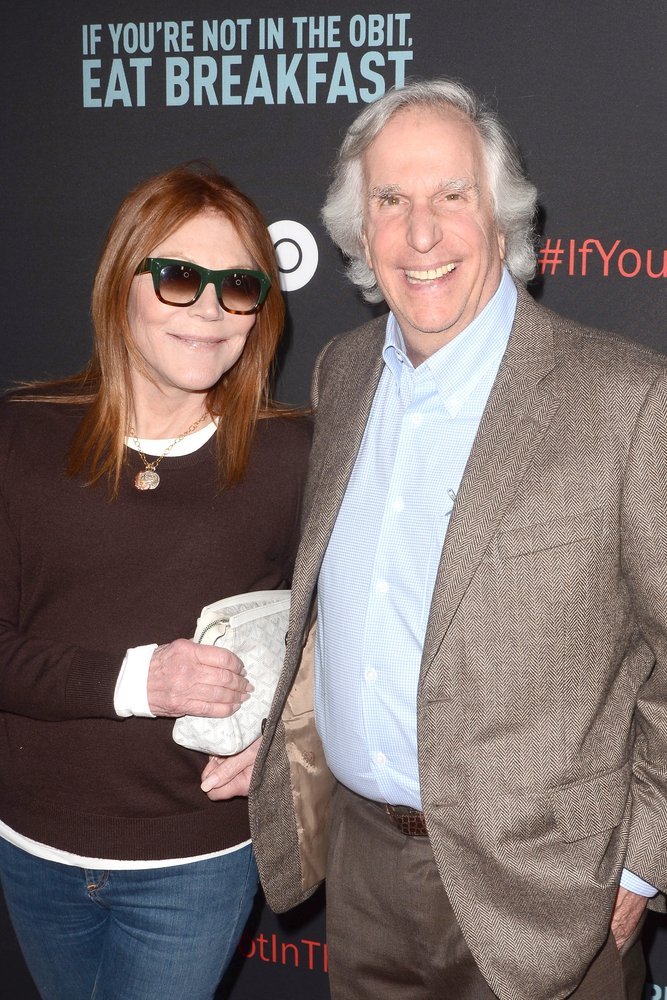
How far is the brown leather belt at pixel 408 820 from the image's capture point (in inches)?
75.7

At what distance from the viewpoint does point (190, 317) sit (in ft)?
6.53

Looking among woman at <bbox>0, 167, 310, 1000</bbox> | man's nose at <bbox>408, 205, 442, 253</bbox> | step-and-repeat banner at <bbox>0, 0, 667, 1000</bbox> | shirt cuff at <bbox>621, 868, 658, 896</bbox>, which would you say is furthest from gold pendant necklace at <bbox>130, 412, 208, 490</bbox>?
shirt cuff at <bbox>621, 868, 658, 896</bbox>

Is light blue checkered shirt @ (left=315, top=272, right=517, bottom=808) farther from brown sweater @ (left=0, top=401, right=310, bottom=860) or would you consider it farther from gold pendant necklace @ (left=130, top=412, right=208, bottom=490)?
gold pendant necklace @ (left=130, top=412, right=208, bottom=490)

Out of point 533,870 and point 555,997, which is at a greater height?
point 533,870

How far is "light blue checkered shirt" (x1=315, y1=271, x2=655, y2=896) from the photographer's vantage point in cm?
186

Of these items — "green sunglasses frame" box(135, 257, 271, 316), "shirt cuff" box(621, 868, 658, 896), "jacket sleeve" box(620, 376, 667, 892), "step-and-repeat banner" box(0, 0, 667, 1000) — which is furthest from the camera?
"step-and-repeat banner" box(0, 0, 667, 1000)

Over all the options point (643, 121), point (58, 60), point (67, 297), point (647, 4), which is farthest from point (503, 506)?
point (58, 60)

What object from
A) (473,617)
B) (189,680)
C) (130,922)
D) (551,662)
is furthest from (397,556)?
(130,922)

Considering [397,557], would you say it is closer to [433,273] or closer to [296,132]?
[433,273]

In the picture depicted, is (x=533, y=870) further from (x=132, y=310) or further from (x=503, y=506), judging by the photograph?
(x=132, y=310)

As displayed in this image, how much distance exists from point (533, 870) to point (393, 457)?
2.61 feet

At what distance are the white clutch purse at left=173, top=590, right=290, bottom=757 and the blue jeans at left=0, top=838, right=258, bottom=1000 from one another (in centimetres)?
29

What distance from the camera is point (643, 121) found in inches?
93.9

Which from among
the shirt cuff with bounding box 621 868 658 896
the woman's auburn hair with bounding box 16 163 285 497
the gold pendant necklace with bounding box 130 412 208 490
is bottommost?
the shirt cuff with bounding box 621 868 658 896
